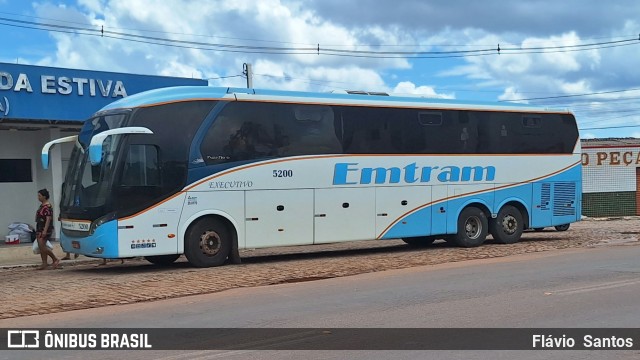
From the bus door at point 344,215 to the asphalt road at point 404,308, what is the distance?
2.93 m

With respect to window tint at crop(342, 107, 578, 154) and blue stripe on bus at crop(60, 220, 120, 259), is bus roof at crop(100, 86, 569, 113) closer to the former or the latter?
window tint at crop(342, 107, 578, 154)

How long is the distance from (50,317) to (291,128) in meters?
7.53

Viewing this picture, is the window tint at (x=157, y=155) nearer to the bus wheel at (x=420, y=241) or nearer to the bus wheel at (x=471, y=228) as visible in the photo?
the bus wheel at (x=471, y=228)

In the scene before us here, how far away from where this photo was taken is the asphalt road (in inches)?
290

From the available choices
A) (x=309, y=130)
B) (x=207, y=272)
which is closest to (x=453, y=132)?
(x=309, y=130)

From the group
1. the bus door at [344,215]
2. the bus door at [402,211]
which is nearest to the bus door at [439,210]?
the bus door at [402,211]

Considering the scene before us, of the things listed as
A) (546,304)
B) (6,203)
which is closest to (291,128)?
(546,304)

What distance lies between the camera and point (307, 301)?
34.7 ft

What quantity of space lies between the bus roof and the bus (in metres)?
0.03

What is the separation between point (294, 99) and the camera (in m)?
16.1

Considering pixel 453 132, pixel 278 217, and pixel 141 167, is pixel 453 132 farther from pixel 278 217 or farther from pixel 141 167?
pixel 141 167

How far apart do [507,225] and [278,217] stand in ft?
23.8
